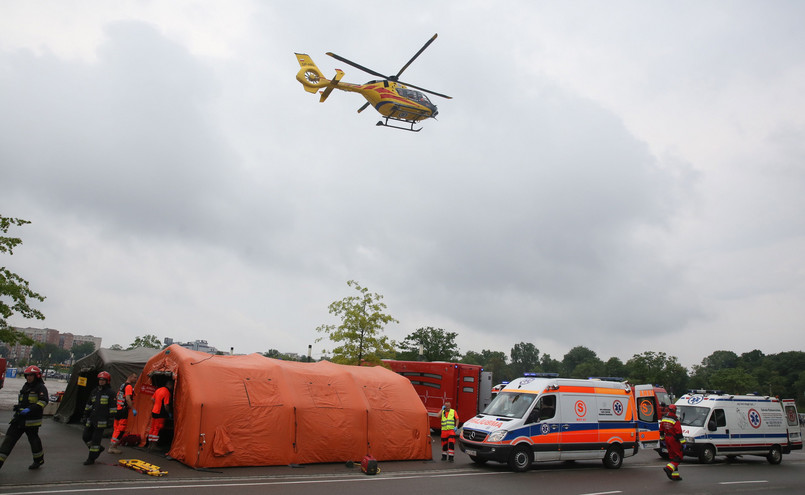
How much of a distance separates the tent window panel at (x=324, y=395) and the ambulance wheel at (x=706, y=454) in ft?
43.9

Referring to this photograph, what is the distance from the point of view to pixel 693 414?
18.5 metres

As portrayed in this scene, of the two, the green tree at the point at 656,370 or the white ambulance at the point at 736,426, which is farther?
the green tree at the point at 656,370

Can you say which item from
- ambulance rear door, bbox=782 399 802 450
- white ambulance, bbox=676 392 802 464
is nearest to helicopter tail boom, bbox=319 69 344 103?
white ambulance, bbox=676 392 802 464

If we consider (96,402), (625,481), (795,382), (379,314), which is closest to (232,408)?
(96,402)

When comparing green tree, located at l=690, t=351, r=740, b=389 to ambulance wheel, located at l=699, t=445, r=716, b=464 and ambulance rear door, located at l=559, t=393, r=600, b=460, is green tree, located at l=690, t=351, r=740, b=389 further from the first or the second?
ambulance rear door, located at l=559, t=393, r=600, b=460

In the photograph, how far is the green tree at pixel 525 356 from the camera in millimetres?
155675

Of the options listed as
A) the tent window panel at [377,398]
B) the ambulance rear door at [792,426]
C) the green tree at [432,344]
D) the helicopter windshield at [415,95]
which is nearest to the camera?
the tent window panel at [377,398]

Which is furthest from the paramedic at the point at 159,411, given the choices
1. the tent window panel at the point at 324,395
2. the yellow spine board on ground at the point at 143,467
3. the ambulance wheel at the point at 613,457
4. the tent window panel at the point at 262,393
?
the ambulance wheel at the point at 613,457

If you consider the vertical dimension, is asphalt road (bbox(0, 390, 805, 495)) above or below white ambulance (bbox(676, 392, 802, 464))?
below

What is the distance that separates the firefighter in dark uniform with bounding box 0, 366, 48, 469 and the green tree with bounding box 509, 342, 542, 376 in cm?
15276

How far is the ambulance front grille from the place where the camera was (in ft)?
45.3

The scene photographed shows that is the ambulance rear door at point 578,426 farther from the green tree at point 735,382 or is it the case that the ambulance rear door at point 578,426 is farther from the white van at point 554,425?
the green tree at point 735,382

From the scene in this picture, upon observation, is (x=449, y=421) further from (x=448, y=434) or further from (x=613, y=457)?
(x=613, y=457)

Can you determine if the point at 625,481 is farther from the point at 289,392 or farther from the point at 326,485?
the point at 289,392
